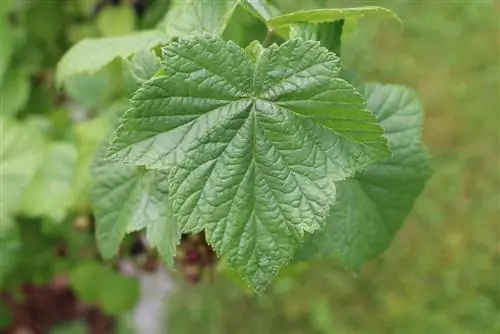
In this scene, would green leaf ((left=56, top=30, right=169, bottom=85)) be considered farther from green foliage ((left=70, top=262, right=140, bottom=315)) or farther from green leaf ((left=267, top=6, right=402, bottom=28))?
green foliage ((left=70, top=262, right=140, bottom=315))

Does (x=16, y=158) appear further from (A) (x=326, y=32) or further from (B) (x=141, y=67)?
(A) (x=326, y=32)

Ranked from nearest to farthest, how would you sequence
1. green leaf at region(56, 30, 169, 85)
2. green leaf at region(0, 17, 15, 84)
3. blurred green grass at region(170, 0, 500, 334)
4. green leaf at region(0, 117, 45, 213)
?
green leaf at region(56, 30, 169, 85) < green leaf at region(0, 117, 45, 213) < green leaf at region(0, 17, 15, 84) < blurred green grass at region(170, 0, 500, 334)

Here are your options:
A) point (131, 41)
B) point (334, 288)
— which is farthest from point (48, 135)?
point (334, 288)

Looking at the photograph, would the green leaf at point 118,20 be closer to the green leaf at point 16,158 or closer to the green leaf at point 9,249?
the green leaf at point 16,158

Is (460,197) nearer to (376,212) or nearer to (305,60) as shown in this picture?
(376,212)

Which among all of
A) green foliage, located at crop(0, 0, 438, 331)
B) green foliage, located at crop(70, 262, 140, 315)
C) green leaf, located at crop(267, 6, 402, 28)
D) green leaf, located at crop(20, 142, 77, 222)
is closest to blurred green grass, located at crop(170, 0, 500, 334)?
green foliage, located at crop(70, 262, 140, 315)

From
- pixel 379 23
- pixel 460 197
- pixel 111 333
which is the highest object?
pixel 379 23
